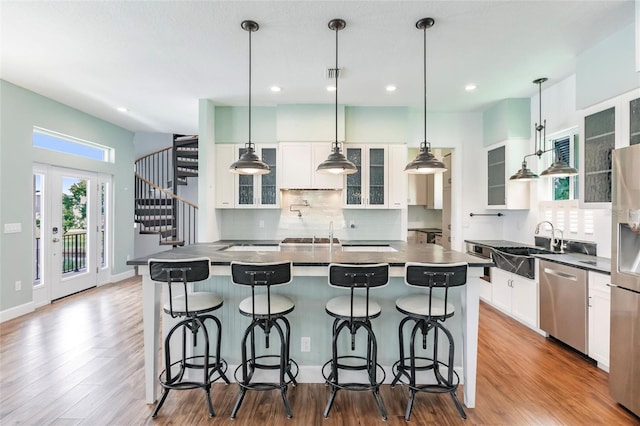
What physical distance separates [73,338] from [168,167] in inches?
210

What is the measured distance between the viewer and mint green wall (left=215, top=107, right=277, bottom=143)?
189 inches

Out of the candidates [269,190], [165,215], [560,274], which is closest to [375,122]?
[269,190]

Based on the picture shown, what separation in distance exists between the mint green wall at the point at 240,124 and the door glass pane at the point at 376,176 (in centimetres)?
156

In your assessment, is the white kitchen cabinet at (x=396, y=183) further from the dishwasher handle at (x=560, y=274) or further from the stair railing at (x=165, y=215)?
the stair railing at (x=165, y=215)

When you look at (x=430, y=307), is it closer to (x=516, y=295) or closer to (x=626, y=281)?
(x=626, y=281)

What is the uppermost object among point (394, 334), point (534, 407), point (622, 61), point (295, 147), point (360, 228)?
point (622, 61)

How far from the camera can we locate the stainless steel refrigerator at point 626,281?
2.15m

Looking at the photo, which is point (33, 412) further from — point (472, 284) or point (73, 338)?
point (472, 284)

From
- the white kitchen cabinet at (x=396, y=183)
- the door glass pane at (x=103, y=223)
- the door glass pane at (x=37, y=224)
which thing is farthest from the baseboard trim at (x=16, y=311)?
the white kitchen cabinet at (x=396, y=183)

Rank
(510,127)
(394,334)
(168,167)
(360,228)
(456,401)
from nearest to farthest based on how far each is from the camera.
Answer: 1. (456,401)
2. (394,334)
3. (510,127)
4. (360,228)
5. (168,167)

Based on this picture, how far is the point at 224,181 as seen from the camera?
4.75 m

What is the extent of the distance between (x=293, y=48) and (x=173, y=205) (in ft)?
17.7

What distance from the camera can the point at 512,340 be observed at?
11.4 feet

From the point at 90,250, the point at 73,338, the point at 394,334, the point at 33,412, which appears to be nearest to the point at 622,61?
the point at 394,334
